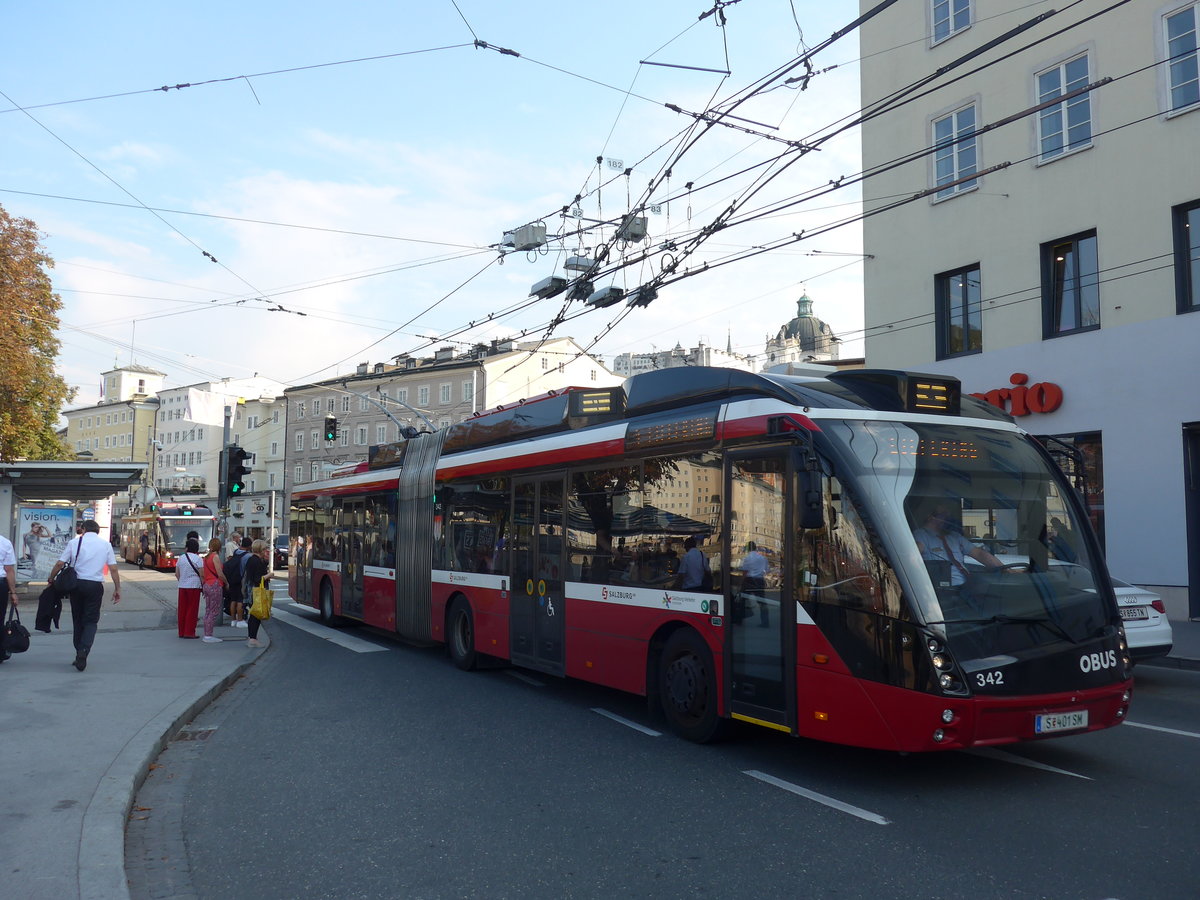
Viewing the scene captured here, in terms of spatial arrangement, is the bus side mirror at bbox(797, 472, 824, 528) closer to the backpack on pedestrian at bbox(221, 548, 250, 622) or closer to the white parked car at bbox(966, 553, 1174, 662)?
the white parked car at bbox(966, 553, 1174, 662)

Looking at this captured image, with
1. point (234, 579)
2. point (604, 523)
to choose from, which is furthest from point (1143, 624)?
point (234, 579)

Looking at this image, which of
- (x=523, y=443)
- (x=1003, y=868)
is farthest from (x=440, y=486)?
(x=1003, y=868)

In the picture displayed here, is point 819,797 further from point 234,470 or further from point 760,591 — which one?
point 234,470

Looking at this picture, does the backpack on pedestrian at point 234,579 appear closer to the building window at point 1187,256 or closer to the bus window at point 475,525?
the bus window at point 475,525

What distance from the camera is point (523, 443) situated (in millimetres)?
11320

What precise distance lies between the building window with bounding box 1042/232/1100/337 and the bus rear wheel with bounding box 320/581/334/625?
47.4 ft

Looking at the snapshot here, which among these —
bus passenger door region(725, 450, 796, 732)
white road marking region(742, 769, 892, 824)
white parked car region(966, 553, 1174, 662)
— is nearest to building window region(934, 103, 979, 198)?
white parked car region(966, 553, 1174, 662)

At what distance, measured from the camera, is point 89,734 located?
25.7ft

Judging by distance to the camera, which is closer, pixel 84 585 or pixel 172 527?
pixel 84 585

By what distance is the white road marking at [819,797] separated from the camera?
5.93 meters

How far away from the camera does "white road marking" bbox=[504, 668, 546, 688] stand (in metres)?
11.5

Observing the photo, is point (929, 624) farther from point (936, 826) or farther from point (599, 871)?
point (599, 871)

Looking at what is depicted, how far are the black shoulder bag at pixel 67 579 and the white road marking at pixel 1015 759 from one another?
9.12 metres

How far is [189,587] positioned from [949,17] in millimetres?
18758
